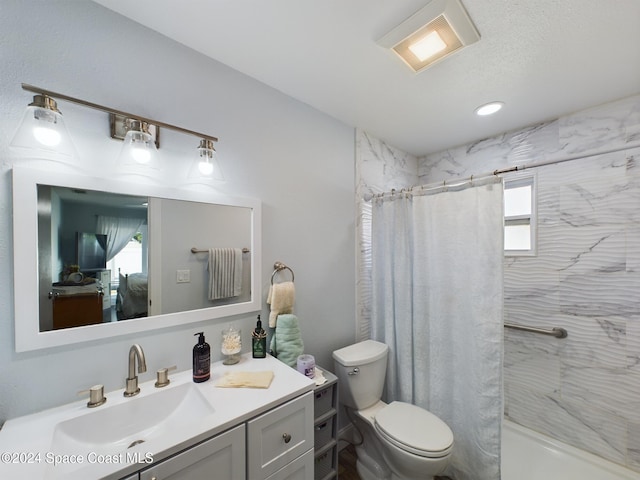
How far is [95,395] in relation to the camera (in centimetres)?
92

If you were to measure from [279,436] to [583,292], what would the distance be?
212 centimetres

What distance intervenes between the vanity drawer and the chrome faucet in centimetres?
49

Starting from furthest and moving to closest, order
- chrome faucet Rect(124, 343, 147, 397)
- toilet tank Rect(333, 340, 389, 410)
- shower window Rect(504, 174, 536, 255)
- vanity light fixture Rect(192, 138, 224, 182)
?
shower window Rect(504, 174, 536, 255)
toilet tank Rect(333, 340, 389, 410)
vanity light fixture Rect(192, 138, 224, 182)
chrome faucet Rect(124, 343, 147, 397)

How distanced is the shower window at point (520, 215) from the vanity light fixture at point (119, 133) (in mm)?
2241

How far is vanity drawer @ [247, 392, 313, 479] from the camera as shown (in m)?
0.91

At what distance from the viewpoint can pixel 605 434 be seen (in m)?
1.57

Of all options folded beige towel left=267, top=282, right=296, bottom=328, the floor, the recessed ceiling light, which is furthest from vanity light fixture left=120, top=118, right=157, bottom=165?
the floor

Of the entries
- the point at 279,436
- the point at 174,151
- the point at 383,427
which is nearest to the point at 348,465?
the point at 383,427

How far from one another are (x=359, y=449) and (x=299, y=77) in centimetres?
241

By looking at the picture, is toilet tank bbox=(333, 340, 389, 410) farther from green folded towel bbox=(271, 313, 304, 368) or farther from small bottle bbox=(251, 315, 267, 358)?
small bottle bbox=(251, 315, 267, 358)

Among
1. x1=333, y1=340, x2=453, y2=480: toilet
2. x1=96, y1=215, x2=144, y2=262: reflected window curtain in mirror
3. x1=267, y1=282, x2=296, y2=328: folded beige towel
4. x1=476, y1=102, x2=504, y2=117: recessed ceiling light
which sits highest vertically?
x1=476, y1=102, x2=504, y2=117: recessed ceiling light

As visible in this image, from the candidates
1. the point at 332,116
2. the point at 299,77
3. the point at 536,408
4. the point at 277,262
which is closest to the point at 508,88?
the point at 332,116

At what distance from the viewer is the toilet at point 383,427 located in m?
1.24

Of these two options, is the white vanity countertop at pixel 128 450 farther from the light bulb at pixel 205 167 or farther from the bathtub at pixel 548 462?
the bathtub at pixel 548 462
